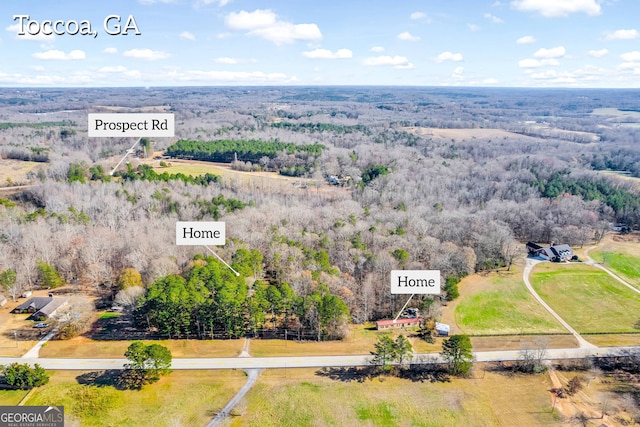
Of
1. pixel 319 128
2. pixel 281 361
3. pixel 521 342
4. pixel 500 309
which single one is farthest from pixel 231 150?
pixel 521 342

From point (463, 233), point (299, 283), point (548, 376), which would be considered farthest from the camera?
point (463, 233)

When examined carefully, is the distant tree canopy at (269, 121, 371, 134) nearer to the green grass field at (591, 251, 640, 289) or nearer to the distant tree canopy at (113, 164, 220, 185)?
the distant tree canopy at (113, 164, 220, 185)

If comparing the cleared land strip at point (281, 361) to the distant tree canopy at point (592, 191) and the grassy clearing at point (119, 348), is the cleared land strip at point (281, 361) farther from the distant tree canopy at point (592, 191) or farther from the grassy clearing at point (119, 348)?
the distant tree canopy at point (592, 191)

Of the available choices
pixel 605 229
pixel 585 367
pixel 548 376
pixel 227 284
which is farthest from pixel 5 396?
pixel 605 229

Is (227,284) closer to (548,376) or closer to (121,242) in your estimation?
(121,242)

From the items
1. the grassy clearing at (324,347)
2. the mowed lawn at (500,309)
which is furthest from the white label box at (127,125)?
the mowed lawn at (500,309)

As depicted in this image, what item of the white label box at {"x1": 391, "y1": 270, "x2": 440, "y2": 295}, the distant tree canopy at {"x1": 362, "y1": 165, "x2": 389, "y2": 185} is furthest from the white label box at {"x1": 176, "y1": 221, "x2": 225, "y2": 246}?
the distant tree canopy at {"x1": 362, "y1": 165, "x2": 389, "y2": 185}
